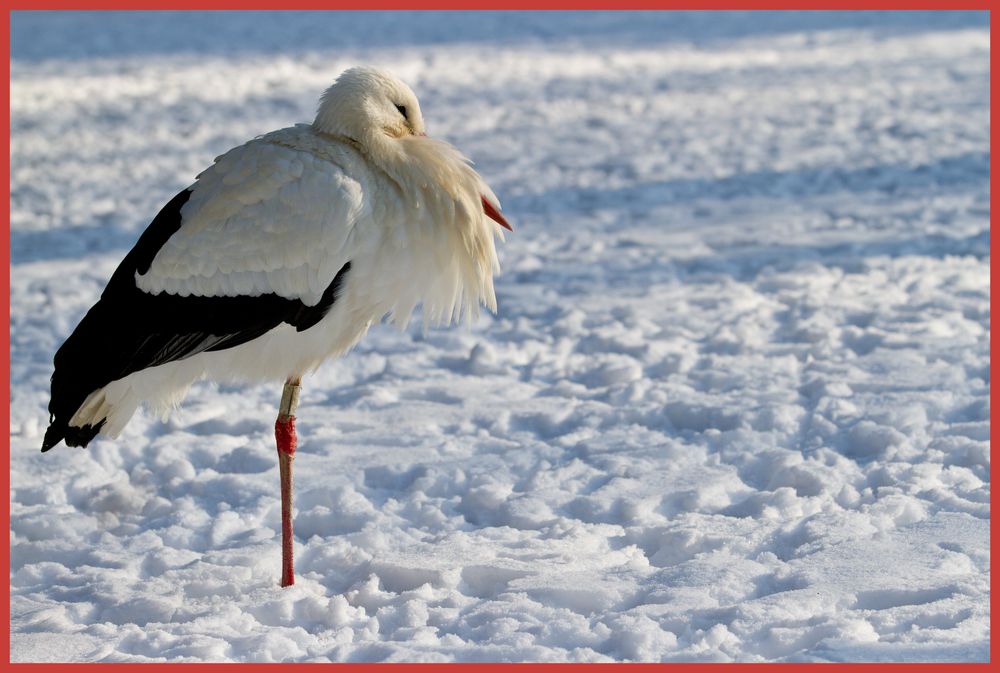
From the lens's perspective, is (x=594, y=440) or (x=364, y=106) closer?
(x=364, y=106)

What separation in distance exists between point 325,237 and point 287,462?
849 millimetres

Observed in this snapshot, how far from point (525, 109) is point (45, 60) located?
6248mm

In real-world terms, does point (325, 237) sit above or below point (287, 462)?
above

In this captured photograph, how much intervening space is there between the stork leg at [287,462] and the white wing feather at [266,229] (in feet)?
1.59

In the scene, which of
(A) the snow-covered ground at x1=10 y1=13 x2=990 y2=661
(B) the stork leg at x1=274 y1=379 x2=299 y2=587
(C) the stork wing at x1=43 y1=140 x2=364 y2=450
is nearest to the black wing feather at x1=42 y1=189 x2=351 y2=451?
(C) the stork wing at x1=43 y1=140 x2=364 y2=450

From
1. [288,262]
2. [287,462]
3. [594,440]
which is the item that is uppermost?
[288,262]

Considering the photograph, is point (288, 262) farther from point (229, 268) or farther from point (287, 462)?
point (287, 462)

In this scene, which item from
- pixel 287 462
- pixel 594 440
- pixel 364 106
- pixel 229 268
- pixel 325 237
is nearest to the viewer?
pixel 325 237

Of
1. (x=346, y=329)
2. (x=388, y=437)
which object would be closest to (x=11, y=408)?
(x=388, y=437)

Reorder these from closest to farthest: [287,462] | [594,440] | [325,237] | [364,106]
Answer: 1. [325,237]
2. [364,106]
3. [287,462]
4. [594,440]

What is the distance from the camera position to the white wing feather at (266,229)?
11.8 ft

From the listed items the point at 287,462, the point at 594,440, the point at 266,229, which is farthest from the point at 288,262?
the point at 594,440

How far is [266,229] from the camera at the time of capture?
11.9 feet

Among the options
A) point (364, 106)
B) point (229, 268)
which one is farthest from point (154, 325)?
point (364, 106)
